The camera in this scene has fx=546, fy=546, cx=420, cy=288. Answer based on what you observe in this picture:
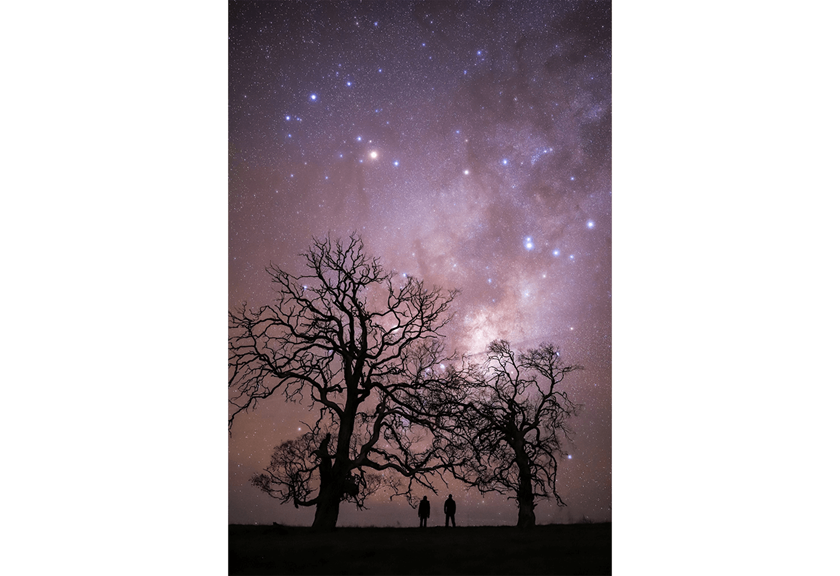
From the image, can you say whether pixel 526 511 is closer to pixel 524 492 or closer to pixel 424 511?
pixel 524 492

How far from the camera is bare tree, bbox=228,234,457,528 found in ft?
12.1

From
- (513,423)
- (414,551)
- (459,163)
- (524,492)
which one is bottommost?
(414,551)

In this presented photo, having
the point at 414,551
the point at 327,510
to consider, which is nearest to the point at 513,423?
the point at 414,551

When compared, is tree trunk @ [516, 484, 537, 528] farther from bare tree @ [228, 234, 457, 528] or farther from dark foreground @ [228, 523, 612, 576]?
bare tree @ [228, 234, 457, 528]

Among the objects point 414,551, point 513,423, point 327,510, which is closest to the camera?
point 414,551

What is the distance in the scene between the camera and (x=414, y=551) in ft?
11.6

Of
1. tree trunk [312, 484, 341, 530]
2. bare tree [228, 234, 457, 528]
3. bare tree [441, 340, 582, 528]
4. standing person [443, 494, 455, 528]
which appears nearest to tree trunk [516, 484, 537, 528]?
bare tree [441, 340, 582, 528]

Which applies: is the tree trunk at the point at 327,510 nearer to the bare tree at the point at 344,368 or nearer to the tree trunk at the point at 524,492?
the bare tree at the point at 344,368

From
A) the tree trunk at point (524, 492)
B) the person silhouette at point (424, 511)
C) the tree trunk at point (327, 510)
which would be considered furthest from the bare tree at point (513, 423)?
the tree trunk at point (327, 510)

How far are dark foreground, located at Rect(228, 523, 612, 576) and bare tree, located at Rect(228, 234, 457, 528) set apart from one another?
207 mm

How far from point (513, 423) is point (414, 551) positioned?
1.08m
